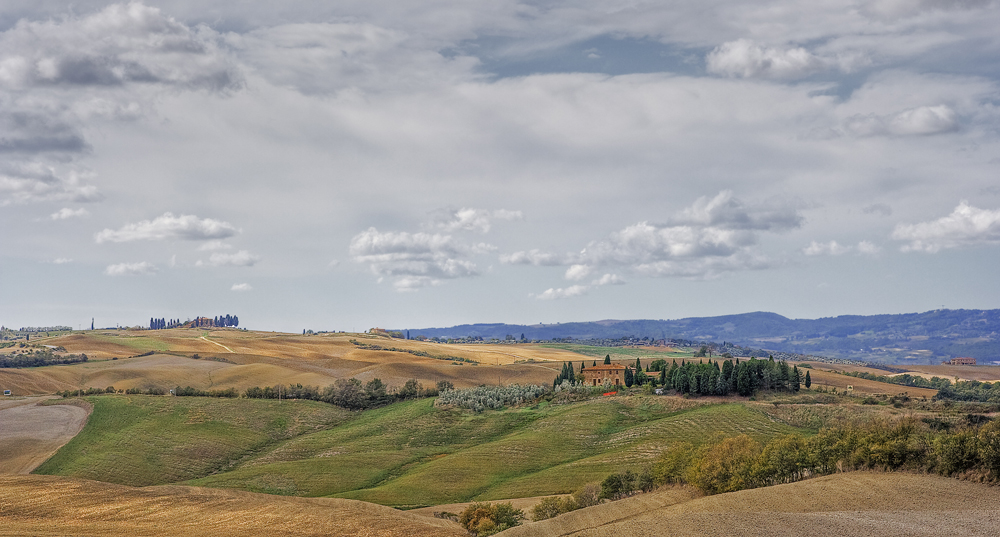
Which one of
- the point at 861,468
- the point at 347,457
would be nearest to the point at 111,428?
the point at 347,457

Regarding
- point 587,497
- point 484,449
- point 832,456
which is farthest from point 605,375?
point 832,456

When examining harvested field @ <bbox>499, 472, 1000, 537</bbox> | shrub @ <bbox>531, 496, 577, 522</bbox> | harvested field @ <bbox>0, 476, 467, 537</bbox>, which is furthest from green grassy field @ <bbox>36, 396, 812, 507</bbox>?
harvested field @ <bbox>499, 472, 1000, 537</bbox>

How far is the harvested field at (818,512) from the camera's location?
42.8m

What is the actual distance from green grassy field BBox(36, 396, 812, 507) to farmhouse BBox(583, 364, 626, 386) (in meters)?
31.8

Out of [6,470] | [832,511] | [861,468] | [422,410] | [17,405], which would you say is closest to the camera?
[832,511]

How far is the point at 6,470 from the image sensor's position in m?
93.8

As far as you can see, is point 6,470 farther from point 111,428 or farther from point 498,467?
point 498,467

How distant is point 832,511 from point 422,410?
321ft

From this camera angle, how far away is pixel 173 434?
4683 inches

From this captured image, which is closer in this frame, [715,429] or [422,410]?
[715,429]

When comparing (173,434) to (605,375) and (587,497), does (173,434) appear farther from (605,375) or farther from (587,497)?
(605,375)

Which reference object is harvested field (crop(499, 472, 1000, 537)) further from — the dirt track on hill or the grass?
the dirt track on hill

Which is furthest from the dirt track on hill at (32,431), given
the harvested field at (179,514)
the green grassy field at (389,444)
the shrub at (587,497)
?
the shrub at (587,497)

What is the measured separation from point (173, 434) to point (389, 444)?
35132mm
